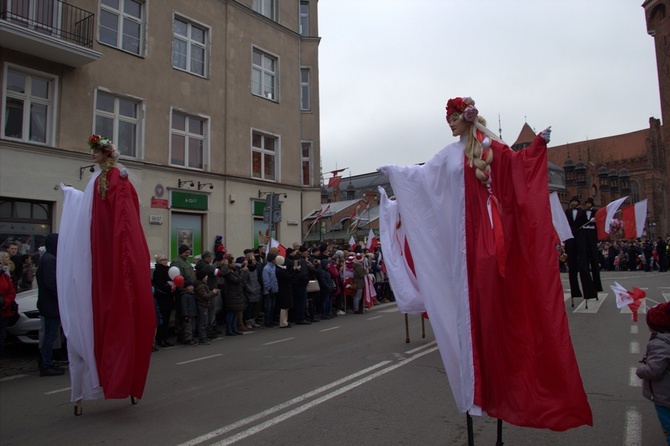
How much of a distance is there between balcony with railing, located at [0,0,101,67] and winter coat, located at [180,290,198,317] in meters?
8.63

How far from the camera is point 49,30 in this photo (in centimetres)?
1427

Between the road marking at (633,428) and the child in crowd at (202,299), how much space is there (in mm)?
7870

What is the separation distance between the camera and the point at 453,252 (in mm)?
3424

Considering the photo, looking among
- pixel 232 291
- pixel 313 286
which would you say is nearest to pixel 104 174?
pixel 232 291

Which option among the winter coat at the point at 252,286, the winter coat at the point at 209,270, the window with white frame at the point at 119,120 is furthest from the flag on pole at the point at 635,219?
the window with white frame at the point at 119,120

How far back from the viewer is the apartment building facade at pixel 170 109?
1391cm

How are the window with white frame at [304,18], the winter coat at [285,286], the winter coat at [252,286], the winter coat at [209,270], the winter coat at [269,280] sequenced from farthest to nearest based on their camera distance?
1. the window with white frame at [304,18]
2. the winter coat at [285,286]
3. the winter coat at [269,280]
4. the winter coat at [252,286]
5. the winter coat at [209,270]

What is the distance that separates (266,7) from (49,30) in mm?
10862

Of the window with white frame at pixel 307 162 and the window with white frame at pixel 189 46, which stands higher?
the window with white frame at pixel 189 46

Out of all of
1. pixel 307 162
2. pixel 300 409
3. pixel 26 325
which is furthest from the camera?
pixel 307 162

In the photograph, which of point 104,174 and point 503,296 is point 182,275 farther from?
point 503,296

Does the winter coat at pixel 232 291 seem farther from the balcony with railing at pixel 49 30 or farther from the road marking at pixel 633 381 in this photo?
the balcony with railing at pixel 49 30

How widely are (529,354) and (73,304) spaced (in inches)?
172

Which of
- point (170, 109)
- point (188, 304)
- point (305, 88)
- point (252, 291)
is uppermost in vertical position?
point (305, 88)
